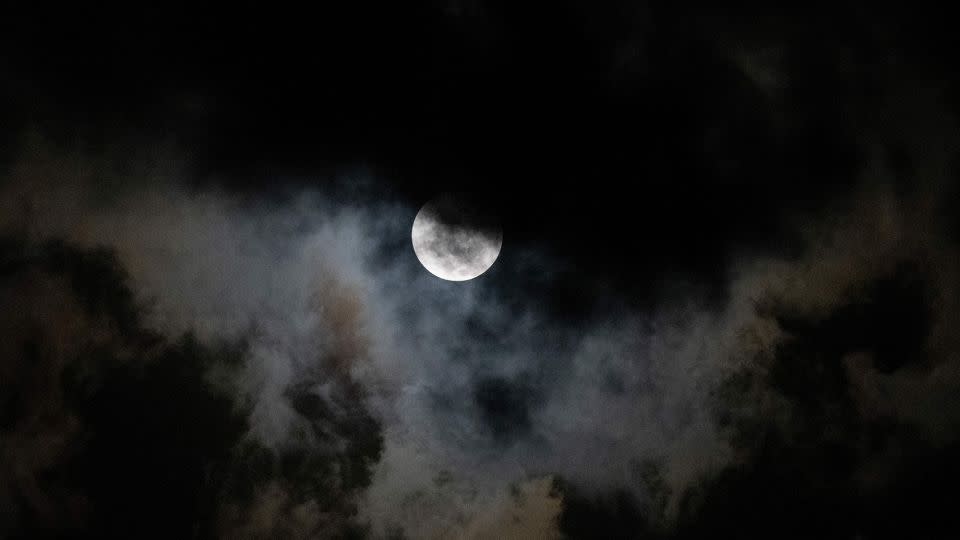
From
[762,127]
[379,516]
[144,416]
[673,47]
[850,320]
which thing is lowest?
[379,516]

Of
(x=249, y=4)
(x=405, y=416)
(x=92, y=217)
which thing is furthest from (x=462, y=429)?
(x=249, y=4)

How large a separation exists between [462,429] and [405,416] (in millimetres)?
1524

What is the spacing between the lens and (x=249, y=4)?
1254 cm

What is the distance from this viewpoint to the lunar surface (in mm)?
13641

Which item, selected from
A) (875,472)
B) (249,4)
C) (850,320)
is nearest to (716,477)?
(875,472)

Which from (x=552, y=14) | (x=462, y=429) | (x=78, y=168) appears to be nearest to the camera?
(x=78, y=168)

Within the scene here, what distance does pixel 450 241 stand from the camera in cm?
1367

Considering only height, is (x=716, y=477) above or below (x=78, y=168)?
below

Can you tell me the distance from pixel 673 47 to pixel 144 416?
15710 millimetres

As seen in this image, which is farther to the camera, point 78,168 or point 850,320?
point 850,320

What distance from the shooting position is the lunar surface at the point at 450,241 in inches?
537

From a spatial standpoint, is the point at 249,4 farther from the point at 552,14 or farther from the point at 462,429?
the point at 462,429

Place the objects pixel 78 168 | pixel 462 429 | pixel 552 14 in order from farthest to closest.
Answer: pixel 462 429 → pixel 552 14 → pixel 78 168

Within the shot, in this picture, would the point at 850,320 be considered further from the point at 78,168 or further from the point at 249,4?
the point at 78,168
